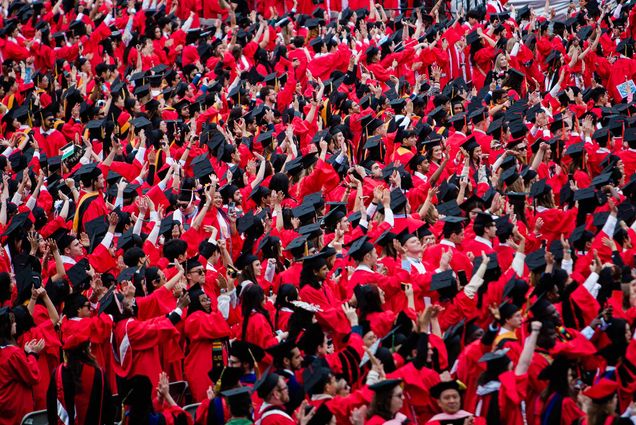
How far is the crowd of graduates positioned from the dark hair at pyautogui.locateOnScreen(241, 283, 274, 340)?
23 millimetres

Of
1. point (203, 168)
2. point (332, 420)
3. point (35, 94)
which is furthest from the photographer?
point (35, 94)

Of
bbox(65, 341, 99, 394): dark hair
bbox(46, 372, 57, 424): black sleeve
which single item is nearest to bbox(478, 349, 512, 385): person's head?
bbox(65, 341, 99, 394): dark hair

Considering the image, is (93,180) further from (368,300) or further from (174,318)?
(368,300)

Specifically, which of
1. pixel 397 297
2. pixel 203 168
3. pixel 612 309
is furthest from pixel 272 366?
pixel 203 168

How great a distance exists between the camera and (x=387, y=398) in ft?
23.1

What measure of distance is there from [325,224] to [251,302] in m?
2.59

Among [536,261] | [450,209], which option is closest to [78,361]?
[536,261]

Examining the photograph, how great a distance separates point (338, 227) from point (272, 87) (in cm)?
623

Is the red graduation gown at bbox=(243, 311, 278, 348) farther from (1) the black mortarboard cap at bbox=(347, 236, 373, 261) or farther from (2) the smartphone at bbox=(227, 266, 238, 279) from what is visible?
(1) the black mortarboard cap at bbox=(347, 236, 373, 261)

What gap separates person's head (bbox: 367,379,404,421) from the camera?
7035mm

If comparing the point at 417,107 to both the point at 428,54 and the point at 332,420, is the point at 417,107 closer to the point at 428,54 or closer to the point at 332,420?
the point at 428,54

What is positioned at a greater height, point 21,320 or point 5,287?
point 21,320

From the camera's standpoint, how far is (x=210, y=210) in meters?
11.5

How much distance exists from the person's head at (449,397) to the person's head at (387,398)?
12.0 inches
